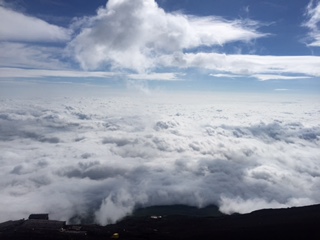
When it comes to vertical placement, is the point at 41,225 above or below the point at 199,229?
above

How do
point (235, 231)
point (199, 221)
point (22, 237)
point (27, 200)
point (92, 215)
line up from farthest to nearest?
point (27, 200)
point (92, 215)
point (199, 221)
point (235, 231)
point (22, 237)

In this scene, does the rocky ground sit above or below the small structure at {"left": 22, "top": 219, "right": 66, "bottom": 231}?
below

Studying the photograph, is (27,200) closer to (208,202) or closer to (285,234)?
(208,202)

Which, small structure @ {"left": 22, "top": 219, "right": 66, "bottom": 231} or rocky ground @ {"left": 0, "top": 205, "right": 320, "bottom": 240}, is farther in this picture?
small structure @ {"left": 22, "top": 219, "right": 66, "bottom": 231}

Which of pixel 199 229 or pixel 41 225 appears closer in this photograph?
pixel 41 225

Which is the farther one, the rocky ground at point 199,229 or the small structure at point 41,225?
the small structure at point 41,225

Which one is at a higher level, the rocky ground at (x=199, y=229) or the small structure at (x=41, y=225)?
the small structure at (x=41, y=225)

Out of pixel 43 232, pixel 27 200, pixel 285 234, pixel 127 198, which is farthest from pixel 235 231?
pixel 27 200

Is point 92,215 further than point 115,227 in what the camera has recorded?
Yes
